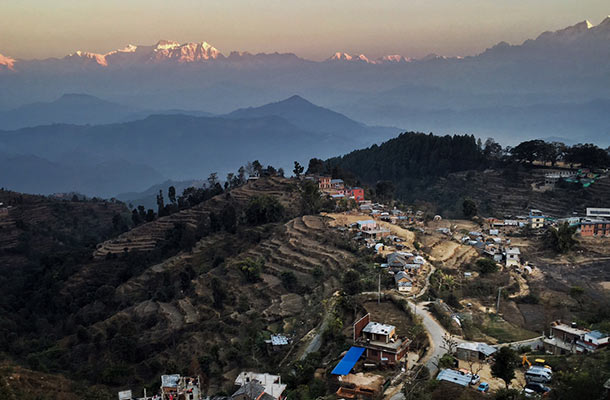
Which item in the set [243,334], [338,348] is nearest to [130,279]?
[243,334]

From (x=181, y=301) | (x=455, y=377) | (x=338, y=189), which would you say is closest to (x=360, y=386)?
(x=455, y=377)

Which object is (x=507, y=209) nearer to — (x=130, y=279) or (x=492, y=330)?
(x=492, y=330)

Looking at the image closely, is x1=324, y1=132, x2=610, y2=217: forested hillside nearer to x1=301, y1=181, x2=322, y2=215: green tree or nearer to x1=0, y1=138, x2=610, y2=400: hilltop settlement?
x1=0, y1=138, x2=610, y2=400: hilltop settlement

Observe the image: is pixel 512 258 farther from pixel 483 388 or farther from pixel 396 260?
pixel 483 388

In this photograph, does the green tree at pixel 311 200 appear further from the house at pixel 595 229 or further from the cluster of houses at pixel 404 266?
the house at pixel 595 229

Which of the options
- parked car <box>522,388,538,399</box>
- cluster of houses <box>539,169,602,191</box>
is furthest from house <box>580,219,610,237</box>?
parked car <box>522,388,538,399</box>

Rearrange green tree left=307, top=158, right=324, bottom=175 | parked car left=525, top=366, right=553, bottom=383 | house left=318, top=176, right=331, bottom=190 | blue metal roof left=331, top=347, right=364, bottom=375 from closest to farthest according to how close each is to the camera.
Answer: parked car left=525, top=366, right=553, bottom=383 < blue metal roof left=331, top=347, right=364, bottom=375 < house left=318, top=176, right=331, bottom=190 < green tree left=307, top=158, right=324, bottom=175
